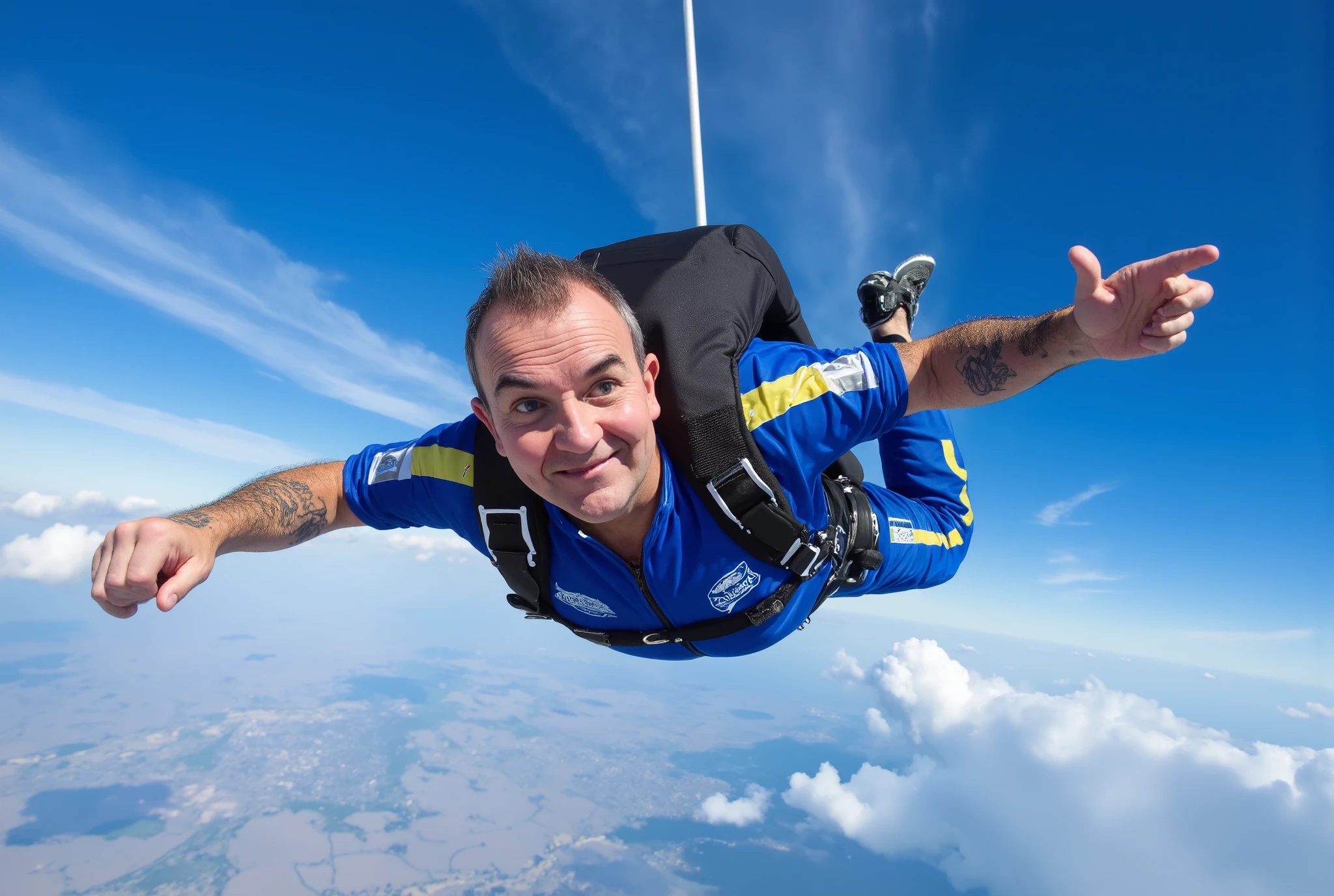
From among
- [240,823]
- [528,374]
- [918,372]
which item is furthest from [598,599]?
[240,823]

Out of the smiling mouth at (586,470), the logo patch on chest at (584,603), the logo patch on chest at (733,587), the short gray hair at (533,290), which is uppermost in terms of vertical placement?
the short gray hair at (533,290)

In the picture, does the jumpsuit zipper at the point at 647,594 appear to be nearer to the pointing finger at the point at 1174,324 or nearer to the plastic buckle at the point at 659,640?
the plastic buckle at the point at 659,640

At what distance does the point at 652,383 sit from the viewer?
2.02 metres

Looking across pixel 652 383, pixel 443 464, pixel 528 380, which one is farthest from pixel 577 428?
pixel 443 464

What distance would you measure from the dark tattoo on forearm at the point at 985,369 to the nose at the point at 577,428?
118cm

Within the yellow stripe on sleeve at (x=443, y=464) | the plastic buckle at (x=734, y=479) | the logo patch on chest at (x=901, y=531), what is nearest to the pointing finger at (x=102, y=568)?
the yellow stripe on sleeve at (x=443, y=464)

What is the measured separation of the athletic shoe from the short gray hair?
2.07 metres

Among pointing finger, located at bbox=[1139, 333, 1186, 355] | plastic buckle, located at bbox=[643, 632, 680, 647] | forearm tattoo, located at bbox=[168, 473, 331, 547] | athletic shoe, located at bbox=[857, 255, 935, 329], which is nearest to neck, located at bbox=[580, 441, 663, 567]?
plastic buckle, located at bbox=[643, 632, 680, 647]

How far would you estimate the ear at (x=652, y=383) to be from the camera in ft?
6.50

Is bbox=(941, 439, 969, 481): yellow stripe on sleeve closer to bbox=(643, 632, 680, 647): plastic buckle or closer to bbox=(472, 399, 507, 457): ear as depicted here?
bbox=(643, 632, 680, 647): plastic buckle

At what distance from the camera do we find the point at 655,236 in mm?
2609

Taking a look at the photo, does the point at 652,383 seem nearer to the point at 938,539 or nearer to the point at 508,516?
the point at 508,516

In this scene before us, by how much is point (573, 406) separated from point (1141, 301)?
4.76 ft

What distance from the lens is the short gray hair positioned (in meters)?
1.85
